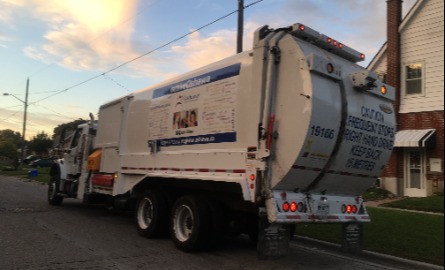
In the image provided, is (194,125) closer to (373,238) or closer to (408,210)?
(373,238)

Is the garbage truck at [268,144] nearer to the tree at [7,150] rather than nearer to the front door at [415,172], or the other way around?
the front door at [415,172]

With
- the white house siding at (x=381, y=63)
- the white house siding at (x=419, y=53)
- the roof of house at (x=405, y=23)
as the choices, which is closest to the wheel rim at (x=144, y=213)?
the white house siding at (x=419, y=53)

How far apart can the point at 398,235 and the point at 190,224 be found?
175 inches

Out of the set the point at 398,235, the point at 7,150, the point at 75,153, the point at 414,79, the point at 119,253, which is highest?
the point at 414,79

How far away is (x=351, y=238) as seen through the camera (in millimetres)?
6957

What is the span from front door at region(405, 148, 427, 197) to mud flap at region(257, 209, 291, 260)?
1292 centimetres

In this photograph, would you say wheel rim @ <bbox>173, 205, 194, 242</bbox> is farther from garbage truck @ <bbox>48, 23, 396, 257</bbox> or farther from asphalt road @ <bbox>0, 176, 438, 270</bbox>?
asphalt road @ <bbox>0, 176, 438, 270</bbox>

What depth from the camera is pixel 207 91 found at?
7688mm

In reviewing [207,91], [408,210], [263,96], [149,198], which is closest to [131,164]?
[149,198]

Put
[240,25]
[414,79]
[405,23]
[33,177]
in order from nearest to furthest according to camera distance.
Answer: [240,25], [414,79], [405,23], [33,177]

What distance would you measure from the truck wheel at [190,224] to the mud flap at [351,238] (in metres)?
2.18

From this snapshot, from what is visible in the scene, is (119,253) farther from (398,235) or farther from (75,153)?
(75,153)

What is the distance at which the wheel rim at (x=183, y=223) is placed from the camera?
768 centimetres

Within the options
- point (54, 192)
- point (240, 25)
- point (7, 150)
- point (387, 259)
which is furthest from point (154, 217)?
point (7, 150)
